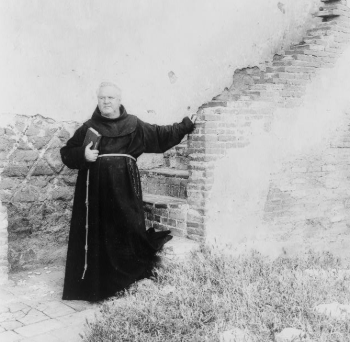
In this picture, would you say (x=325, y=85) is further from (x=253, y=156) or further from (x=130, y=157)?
(x=130, y=157)

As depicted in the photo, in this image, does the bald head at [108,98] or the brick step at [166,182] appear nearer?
the bald head at [108,98]

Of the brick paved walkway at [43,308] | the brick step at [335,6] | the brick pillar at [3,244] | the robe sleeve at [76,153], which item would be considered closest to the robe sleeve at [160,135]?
the robe sleeve at [76,153]

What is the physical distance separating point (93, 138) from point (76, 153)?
0.68ft

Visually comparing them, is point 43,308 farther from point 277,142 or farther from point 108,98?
point 277,142

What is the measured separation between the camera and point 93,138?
464cm

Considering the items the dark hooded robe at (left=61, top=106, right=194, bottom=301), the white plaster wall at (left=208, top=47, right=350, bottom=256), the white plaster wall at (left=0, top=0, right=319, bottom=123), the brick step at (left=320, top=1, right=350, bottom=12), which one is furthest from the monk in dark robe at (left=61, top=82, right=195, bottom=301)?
the brick step at (left=320, top=1, right=350, bottom=12)

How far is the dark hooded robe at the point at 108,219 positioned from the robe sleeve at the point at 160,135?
13cm

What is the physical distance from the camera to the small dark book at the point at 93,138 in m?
4.62

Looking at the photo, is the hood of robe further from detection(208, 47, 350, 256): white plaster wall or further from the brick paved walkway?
the brick paved walkway

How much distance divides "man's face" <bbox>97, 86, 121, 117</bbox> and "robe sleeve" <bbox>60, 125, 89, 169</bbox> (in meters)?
0.28

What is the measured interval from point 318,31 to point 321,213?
216 cm

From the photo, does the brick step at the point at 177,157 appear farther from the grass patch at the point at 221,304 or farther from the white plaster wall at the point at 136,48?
the grass patch at the point at 221,304

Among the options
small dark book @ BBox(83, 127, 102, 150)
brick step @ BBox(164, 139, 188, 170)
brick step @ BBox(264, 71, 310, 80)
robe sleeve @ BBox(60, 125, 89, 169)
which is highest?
brick step @ BBox(264, 71, 310, 80)

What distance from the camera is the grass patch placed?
3418mm
